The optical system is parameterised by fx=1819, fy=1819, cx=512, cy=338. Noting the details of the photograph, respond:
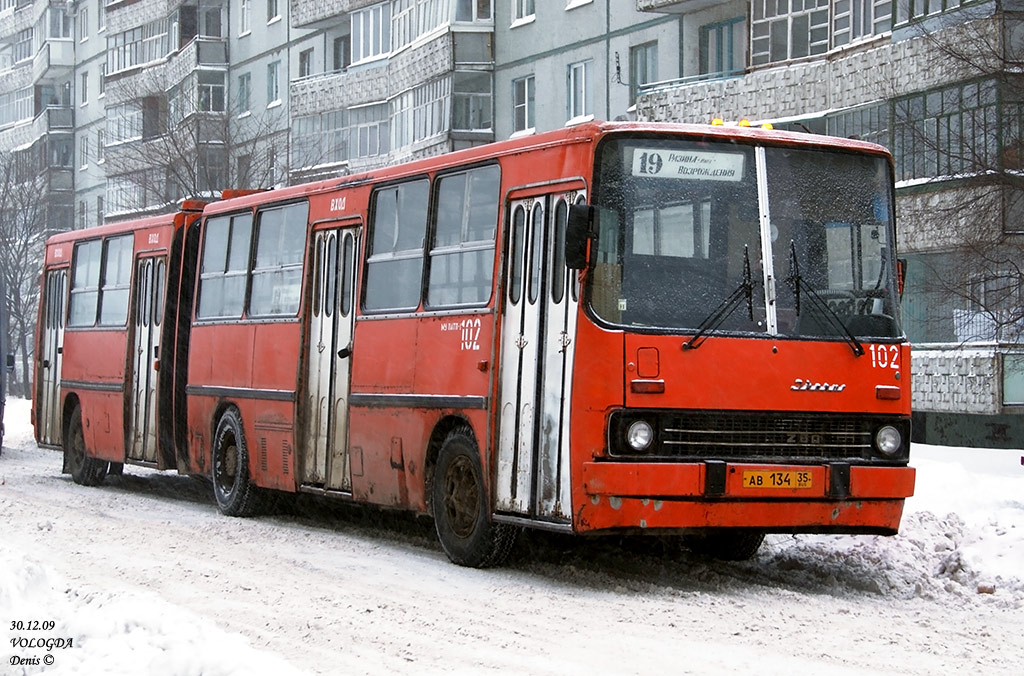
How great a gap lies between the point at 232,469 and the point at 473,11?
30.4 metres

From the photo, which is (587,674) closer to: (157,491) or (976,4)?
(157,491)

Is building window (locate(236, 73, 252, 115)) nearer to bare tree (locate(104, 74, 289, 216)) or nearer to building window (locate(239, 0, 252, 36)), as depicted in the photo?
bare tree (locate(104, 74, 289, 216))

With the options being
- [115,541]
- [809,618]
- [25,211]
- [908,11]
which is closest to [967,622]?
[809,618]

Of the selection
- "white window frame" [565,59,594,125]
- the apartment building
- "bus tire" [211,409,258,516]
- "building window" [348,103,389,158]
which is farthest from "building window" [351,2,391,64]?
"bus tire" [211,409,258,516]

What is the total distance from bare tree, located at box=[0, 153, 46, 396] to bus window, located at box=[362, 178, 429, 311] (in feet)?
163

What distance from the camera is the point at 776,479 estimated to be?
448 inches

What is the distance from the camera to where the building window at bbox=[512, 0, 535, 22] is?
45694 millimetres

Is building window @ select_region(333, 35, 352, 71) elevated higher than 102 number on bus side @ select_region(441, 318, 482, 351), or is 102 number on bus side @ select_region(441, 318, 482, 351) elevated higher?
building window @ select_region(333, 35, 352, 71)

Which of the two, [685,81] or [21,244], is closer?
[685,81]

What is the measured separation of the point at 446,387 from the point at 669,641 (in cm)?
436

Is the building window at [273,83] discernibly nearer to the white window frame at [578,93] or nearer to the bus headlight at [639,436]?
the white window frame at [578,93]

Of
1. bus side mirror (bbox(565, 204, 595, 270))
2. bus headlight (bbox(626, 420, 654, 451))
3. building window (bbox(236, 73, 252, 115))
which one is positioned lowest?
bus headlight (bbox(626, 420, 654, 451))

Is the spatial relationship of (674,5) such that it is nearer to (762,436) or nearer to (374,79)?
(374,79)

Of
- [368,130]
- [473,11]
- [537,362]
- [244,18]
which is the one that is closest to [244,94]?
[244,18]
